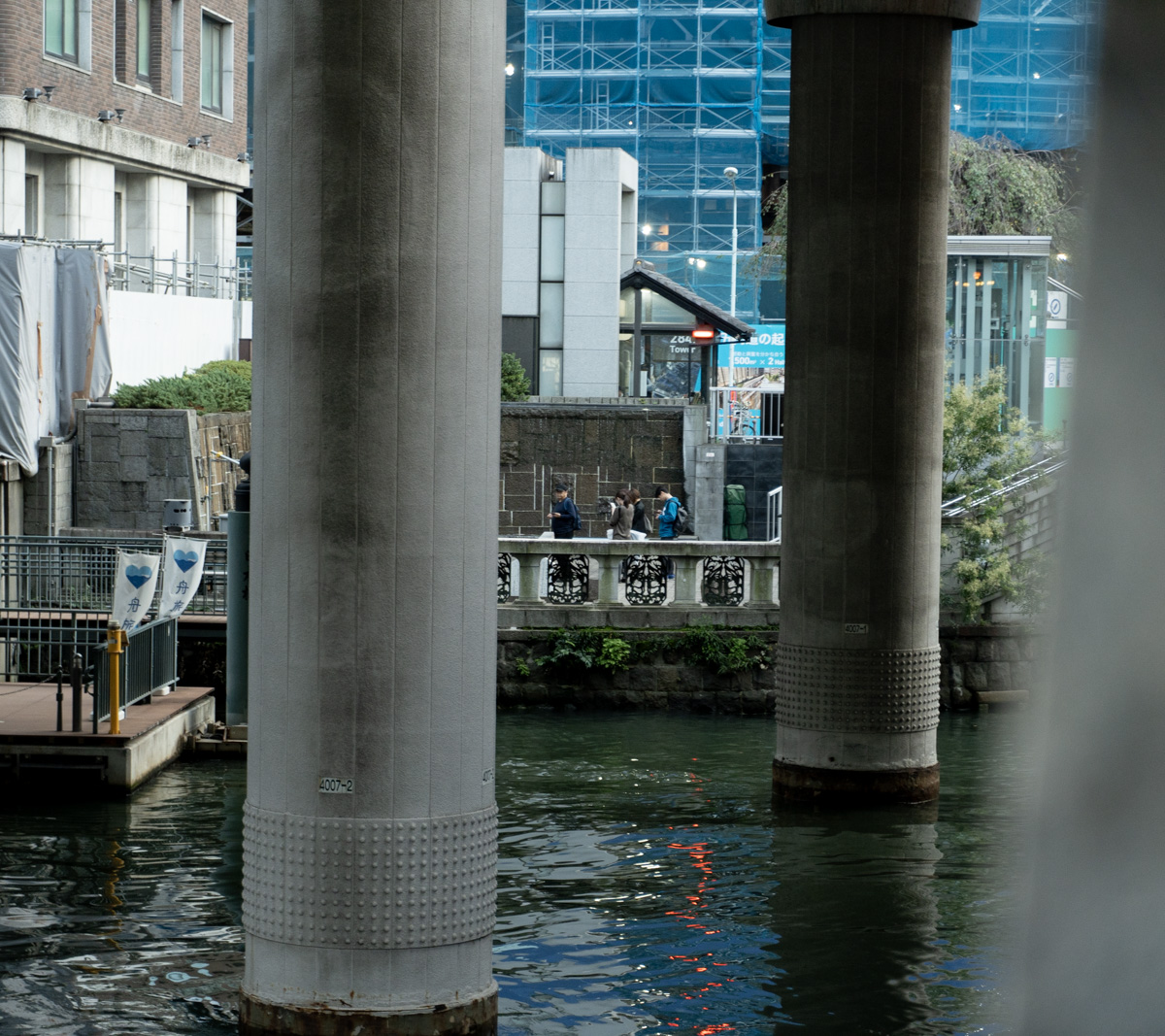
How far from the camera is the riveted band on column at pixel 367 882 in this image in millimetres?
8938

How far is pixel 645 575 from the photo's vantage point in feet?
75.7

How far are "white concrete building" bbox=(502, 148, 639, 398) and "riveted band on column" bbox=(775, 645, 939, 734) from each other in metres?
19.7

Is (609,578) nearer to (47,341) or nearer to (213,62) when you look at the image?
(47,341)

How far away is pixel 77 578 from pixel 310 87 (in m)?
14.0

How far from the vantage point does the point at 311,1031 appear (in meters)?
9.07

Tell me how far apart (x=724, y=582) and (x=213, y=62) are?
22744 millimetres

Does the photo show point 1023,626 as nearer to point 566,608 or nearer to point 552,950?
point 566,608

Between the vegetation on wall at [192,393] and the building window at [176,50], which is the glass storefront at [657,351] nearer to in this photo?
the vegetation on wall at [192,393]

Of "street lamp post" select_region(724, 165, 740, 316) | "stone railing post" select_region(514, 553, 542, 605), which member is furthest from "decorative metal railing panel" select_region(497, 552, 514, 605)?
"street lamp post" select_region(724, 165, 740, 316)

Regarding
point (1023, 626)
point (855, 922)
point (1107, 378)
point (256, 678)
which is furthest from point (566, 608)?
point (1107, 378)

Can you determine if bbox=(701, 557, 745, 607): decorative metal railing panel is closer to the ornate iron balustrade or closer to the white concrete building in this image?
the ornate iron balustrade

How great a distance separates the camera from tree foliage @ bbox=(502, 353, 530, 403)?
33.4m

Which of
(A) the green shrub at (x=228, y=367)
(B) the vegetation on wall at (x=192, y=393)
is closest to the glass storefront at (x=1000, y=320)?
(B) the vegetation on wall at (x=192, y=393)

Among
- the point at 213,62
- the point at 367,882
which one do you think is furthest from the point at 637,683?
the point at 213,62
